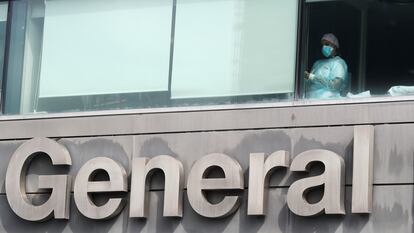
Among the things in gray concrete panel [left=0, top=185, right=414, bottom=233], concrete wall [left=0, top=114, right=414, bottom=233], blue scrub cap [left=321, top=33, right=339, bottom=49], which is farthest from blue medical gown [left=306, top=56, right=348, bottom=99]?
gray concrete panel [left=0, top=185, right=414, bottom=233]

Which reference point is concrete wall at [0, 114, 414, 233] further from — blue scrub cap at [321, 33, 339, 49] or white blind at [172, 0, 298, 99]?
blue scrub cap at [321, 33, 339, 49]

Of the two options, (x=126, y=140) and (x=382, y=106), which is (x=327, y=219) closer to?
(x=382, y=106)

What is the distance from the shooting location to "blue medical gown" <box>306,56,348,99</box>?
12.8 metres

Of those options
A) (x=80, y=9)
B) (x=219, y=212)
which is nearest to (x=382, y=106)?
(x=219, y=212)

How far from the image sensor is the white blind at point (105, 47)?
545 inches

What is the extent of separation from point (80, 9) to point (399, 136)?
4581 mm

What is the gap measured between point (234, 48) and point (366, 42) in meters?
1.67

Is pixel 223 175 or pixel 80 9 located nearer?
pixel 223 175

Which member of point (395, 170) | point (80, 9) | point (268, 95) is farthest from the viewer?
point (80, 9)

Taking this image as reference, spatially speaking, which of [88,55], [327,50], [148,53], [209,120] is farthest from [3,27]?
[327,50]

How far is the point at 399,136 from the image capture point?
12.0 m

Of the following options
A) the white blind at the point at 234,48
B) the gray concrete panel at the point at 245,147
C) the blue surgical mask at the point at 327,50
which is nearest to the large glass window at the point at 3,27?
the gray concrete panel at the point at 245,147

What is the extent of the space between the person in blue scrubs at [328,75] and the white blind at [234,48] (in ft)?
0.81

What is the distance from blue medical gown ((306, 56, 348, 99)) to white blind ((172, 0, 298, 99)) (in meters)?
0.25
